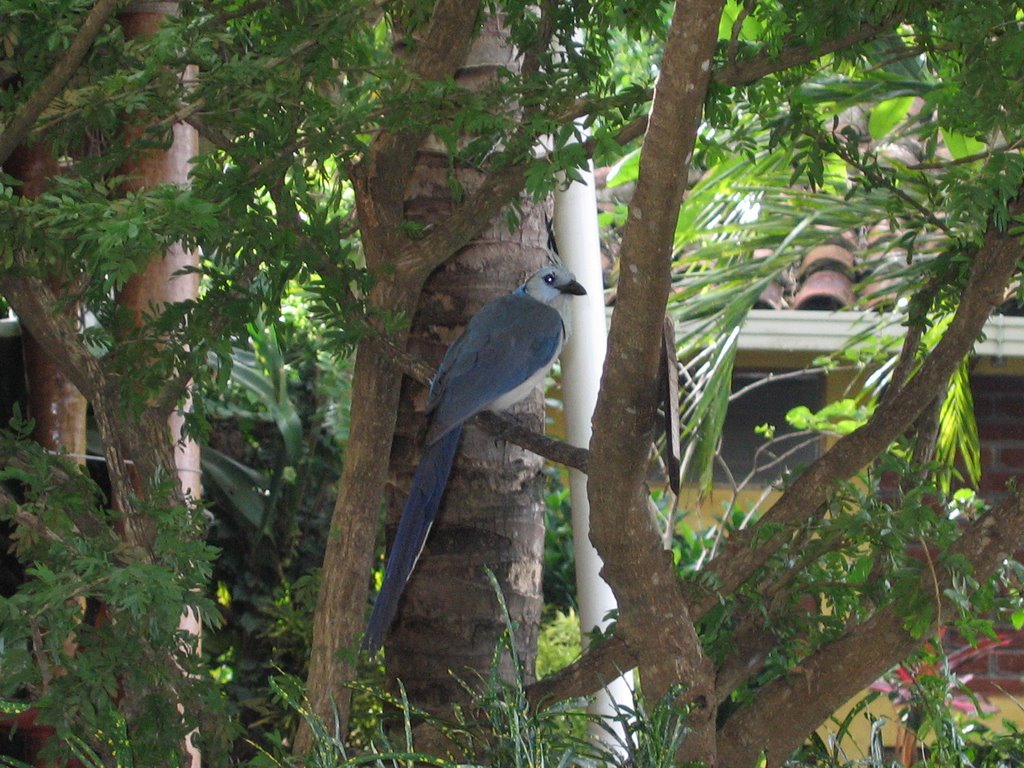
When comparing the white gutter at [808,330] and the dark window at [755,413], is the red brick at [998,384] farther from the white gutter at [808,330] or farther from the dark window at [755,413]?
the white gutter at [808,330]

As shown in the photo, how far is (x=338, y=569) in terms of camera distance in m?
2.01

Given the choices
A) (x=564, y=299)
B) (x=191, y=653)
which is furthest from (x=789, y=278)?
(x=191, y=653)

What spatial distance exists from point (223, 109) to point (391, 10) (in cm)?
47

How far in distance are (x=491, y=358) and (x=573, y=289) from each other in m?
0.37


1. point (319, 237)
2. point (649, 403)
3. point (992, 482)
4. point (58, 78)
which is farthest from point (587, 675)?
point (992, 482)

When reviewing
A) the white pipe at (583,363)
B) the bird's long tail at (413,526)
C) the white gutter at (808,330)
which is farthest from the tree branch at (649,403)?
the white gutter at (808,330)

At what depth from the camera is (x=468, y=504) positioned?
91.7 inches

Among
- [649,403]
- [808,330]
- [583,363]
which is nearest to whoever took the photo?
[649,403]

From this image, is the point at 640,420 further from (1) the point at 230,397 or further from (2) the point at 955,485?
(2) the point at 955,485

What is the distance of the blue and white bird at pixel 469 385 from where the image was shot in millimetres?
2180

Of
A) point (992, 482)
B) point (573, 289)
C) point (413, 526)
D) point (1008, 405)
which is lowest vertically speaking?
point (992, 482)

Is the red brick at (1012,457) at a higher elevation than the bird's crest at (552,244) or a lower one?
lower

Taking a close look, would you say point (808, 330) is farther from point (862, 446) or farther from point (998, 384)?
point (862, 446)

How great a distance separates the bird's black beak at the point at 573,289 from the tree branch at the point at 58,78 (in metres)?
1.15
